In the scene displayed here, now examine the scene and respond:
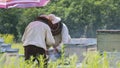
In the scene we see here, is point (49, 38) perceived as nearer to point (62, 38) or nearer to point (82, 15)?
point (62, 38)

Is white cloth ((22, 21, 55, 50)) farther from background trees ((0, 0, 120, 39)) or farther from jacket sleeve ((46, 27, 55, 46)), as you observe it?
background trees ((0, 0, 120, 39))

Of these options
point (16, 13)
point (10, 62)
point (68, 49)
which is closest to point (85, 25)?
point (16, 13)

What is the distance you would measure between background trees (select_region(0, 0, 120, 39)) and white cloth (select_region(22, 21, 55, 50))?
26547 millimetres

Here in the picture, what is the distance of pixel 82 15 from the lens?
36.5 m

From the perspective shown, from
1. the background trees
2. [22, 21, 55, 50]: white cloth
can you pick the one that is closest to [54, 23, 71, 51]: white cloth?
[22, 21, 55, 50]: white cloth

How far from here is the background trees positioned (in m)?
33.2

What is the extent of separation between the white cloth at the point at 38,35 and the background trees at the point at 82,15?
87.1 feet

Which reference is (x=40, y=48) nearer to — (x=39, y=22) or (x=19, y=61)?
(x=39, y=22)

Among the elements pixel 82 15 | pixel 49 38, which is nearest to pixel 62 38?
pixel 49 38

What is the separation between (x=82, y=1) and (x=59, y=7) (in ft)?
6.47

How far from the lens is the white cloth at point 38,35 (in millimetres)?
5914

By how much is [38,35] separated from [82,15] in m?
30.5

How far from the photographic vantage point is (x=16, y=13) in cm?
3347

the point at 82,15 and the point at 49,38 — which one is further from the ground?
the point at 49,38
